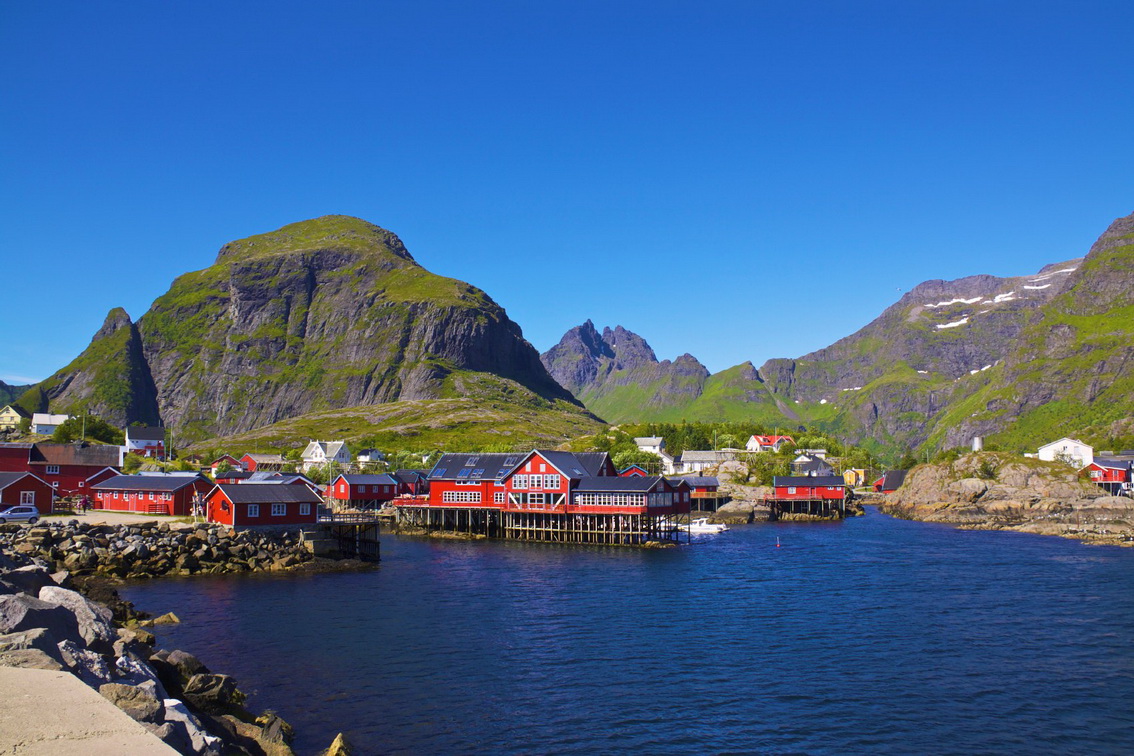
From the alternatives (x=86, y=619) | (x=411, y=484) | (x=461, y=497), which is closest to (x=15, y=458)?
(x=411, y=484)

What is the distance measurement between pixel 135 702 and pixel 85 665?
12.2 ft

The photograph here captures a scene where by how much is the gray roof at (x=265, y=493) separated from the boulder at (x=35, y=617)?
147ft

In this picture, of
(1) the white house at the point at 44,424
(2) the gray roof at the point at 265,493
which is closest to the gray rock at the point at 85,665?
(2) the gray roof at the point at 265,493

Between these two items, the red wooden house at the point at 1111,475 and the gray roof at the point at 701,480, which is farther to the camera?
the gray roof at the point at 701,480

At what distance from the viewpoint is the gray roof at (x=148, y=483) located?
293 feet

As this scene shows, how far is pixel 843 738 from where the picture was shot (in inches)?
1130

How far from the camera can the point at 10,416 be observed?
186 meters

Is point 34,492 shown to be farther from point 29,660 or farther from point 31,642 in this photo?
point 29,660

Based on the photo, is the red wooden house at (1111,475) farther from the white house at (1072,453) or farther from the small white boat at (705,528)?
the small white boat at (705,528)

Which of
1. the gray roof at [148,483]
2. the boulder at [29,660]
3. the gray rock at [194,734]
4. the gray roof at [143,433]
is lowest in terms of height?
the gray rock at [194,734]

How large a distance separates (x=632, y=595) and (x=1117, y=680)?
28802 millimetres

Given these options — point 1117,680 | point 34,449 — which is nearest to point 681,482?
point 1117,680

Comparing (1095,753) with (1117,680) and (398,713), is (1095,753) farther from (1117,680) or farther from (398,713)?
(398,713)

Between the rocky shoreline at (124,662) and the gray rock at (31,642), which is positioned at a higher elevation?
the gray rock at (31,642)
